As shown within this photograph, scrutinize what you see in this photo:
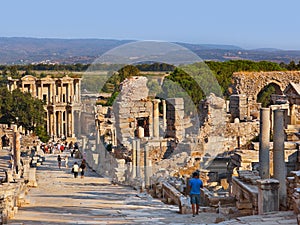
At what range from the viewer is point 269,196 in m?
11.8

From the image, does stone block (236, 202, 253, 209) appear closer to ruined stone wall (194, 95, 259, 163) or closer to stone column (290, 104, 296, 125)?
ruined stone wall (194, 95, 259, 163)

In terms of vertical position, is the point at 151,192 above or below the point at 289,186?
below

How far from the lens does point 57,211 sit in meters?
15.0

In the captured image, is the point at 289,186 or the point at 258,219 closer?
the point at 258,219

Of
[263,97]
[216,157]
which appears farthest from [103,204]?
[263,97]

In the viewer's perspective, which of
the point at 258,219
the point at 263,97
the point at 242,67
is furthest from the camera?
the point at 242,67

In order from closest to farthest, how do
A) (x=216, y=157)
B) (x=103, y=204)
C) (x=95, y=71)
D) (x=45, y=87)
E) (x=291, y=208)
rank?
(x=291, y=208) → (x=103, y=204) → (x=216, y=157) → (x=95, y=71) → (x=45, y=87)

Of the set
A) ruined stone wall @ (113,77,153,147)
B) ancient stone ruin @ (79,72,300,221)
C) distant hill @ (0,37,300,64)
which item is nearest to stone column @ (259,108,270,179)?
ancient stone ruin @ (79,72,300,221)

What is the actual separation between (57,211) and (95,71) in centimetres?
1469

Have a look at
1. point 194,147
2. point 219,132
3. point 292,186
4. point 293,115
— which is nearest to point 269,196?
point 292,186

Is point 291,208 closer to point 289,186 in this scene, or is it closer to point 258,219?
point 289,186

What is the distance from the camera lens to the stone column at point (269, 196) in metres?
11.8

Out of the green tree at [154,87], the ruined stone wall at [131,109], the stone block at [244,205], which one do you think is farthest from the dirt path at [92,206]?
the green tree at [154,87]

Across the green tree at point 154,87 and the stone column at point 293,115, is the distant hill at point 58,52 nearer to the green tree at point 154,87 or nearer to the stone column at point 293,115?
the green tree at point 154,87
